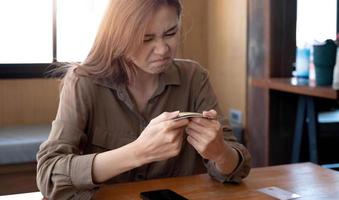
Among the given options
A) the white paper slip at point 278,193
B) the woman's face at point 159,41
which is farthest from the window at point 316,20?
the white paper slip at point 278,193

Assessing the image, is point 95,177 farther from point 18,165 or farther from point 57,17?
point 57,17

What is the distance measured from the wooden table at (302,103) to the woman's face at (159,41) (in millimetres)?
1093

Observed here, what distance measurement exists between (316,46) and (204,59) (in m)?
1.34

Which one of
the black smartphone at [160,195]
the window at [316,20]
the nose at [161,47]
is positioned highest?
the window at [316,20]

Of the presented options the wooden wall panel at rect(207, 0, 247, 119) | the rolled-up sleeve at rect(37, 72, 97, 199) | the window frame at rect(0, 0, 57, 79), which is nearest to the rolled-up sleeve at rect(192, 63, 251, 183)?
the rolled-up sleeve at rect(37, 72, 97, 199)

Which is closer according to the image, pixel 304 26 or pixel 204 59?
pixel 304 26

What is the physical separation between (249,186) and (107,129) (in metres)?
0.44

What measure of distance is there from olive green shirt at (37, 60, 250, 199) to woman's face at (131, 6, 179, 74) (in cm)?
13

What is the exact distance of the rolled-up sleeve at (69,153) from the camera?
1144 mm

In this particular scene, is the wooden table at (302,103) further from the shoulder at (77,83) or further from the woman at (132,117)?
the shoulder at (77,83)

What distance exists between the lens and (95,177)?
3.78 ft

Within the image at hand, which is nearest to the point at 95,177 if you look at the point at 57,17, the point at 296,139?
the point at 296,139

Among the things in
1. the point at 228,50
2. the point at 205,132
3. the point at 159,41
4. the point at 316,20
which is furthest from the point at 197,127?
the point at 316,20

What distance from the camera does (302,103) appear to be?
260cm
